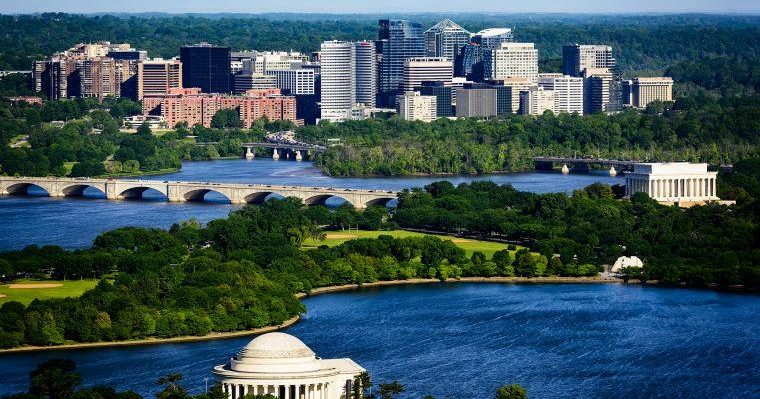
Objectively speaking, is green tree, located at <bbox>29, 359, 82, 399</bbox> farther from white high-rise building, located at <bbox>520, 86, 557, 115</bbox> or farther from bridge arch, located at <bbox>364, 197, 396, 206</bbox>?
white high-rise building, located at <bbox>520, 86, 557, 115</bbox>

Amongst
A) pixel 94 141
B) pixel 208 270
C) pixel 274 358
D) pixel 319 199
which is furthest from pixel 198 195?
pixel 274 358

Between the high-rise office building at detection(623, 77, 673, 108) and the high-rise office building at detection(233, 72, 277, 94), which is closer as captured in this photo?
the high-rise office building at detection(623, 77, 673, 108)

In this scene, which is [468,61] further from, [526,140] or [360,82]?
[526,140]

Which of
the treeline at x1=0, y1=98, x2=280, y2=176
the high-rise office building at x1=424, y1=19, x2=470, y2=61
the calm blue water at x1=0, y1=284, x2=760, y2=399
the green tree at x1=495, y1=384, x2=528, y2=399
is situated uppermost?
the high-rise office building at x1=424, y1=19, x2=470, y2=61

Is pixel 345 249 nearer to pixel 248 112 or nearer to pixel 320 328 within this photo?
pixel 320 328

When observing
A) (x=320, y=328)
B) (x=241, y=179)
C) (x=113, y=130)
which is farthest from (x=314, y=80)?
(x=320, y=328)

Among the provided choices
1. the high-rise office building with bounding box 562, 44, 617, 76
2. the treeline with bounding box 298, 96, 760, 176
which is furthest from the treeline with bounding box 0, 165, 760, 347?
the high-rise office building with bounding box 562, 44, 617, 76

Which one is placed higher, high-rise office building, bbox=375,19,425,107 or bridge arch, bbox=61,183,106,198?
high-rise office building, bbox=375,19,425,107
